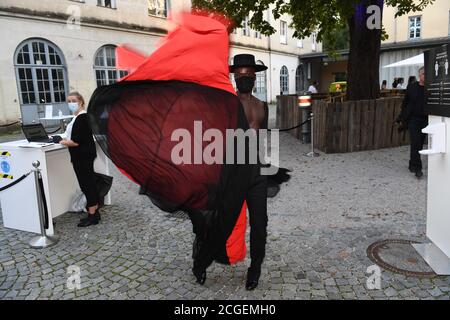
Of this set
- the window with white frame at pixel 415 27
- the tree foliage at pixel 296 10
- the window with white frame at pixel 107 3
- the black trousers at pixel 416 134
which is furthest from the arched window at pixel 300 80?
the black trousers at pixel 416 134

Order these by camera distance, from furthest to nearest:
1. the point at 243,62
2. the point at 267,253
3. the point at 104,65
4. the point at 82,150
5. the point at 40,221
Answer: the point at 104,65, the point at 82,150, the point at 40,221, the point at 267,253, the point at 243,62

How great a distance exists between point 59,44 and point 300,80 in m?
27.8

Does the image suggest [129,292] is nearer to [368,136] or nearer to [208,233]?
[208,233]

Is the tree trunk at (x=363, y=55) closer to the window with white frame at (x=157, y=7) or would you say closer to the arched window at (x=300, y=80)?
the window with white frame at (x=157, y=7)

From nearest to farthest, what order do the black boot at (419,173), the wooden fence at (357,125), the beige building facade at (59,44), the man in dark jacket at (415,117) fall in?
the man in dark jacket at (415,117)
the black boot at (419,173)
the wooden fence at (357,125)
the beige building facade at (59,44)

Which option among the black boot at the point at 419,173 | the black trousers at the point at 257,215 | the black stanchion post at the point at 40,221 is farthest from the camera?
the black boot at the point at 419,173

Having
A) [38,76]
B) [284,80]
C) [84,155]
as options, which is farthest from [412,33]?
[84,155]

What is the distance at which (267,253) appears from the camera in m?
4.09

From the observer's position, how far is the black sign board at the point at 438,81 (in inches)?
128

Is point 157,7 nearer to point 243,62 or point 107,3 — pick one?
point 107,3

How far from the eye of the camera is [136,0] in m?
20.2

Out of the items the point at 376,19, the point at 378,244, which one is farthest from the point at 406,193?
the point at 376,19

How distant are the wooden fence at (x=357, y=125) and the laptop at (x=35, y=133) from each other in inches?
257

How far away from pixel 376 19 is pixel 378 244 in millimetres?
8392
